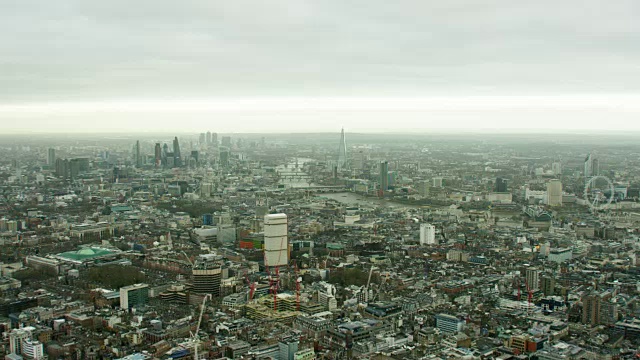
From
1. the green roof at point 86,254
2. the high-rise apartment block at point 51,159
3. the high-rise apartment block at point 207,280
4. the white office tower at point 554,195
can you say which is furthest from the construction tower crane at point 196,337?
the high-rise apartment block at point 51,159

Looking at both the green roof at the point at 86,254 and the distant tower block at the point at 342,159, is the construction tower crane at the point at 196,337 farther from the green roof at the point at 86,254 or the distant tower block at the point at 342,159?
the distant tower block at the point at 342,159

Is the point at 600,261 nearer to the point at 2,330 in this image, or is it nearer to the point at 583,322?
the point at 583,322

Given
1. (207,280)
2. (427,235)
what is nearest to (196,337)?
(207,280)

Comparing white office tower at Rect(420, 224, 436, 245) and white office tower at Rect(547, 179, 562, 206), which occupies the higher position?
white office tower at Rect(547, 179, 562, 206)

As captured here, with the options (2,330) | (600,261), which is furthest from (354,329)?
(600,261)

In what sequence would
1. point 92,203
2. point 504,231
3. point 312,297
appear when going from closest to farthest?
point 312,297 < point 504,231 < point 92,203

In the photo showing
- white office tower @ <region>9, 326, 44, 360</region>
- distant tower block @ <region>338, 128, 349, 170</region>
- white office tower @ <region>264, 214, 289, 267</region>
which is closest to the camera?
white office tower @ <region>9, 326, 44, 360</region>

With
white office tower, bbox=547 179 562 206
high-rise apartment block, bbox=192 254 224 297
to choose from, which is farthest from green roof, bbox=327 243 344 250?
white office tower, bbox=547 179 562 206

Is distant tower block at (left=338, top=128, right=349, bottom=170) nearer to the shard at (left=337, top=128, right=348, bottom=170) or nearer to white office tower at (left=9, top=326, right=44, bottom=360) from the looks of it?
the shard at (left=337, top=128, right=348, bottom=170)

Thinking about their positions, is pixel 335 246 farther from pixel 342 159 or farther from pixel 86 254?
pixel 342 159
